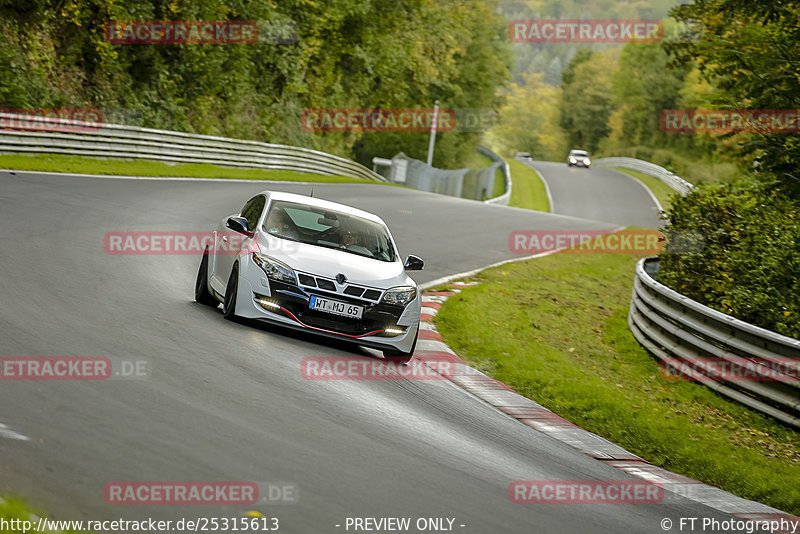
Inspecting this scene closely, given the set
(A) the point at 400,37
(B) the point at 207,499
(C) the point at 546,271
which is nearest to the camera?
(B) the point at 207,499

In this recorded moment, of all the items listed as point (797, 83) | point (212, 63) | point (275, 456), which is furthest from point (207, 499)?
point (212, 63)

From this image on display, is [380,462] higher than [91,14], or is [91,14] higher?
[91,14]

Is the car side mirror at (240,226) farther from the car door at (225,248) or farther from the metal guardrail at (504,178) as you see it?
the metal guardrail at (504,178)

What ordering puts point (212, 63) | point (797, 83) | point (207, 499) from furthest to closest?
1. point (212, 63)
2. point (797, 83)
3. point (207, 499)

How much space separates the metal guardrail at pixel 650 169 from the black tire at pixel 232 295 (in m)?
46.3

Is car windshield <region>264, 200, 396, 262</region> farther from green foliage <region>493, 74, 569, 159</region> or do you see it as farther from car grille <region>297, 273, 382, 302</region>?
green foliage <region>493, 74, 569, 159</region>

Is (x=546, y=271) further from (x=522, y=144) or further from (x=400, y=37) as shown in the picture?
(x=522, y=144)

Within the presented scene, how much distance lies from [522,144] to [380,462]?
17430 cm

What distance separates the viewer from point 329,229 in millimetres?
10430

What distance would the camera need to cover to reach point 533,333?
511 inches

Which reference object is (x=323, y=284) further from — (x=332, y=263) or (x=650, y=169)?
(x=650, y=169)

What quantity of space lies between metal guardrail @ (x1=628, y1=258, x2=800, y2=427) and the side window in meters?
5.23

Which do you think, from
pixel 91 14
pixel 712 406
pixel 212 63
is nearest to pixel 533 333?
pixel 712 406

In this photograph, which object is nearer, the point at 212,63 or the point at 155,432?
the point at 155,432
